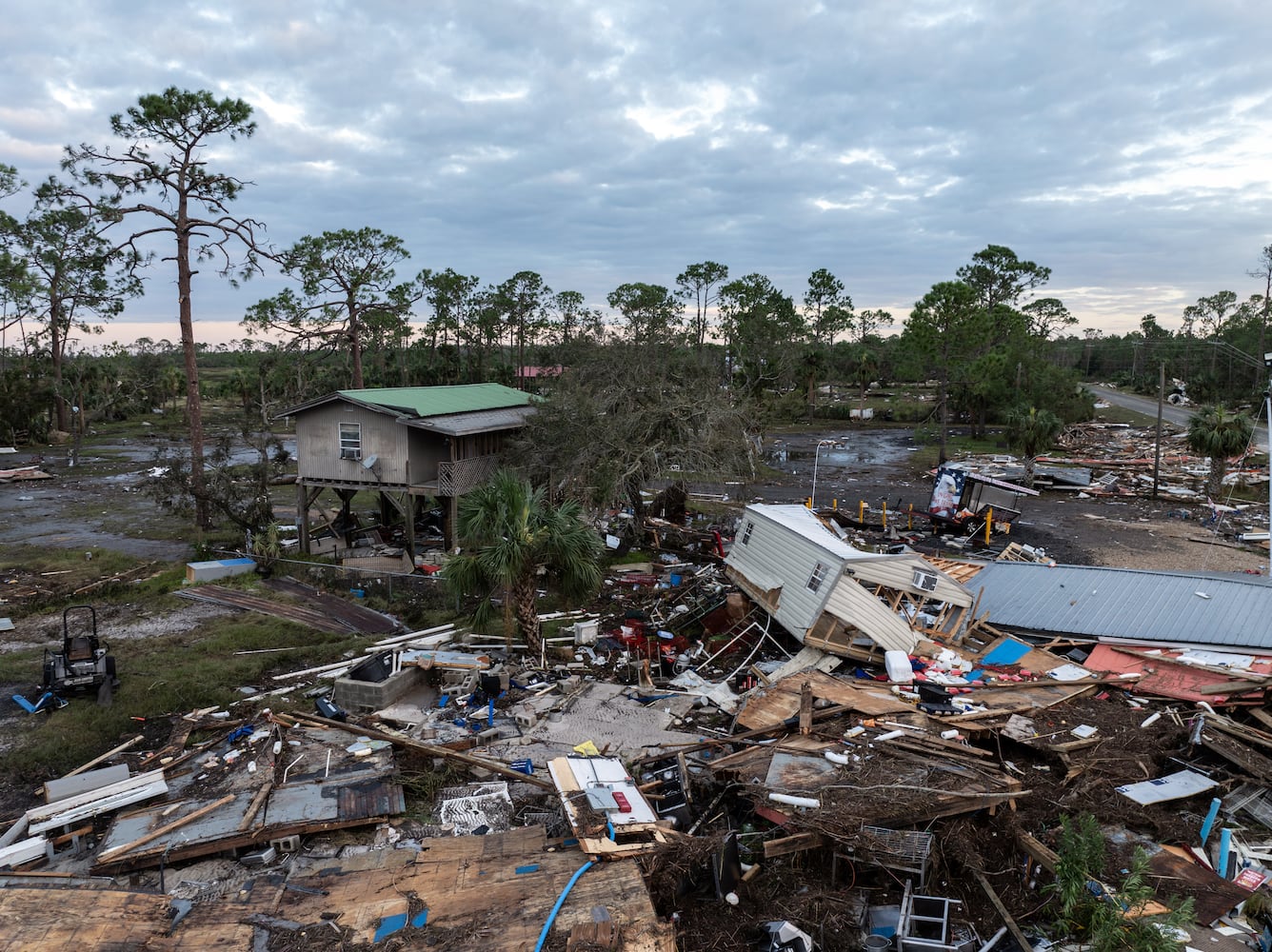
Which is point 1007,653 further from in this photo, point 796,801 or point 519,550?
point 519,550

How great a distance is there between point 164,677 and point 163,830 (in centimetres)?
586

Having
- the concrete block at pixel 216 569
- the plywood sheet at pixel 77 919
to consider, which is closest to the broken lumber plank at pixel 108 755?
the plywood sheet at pixel 77 919

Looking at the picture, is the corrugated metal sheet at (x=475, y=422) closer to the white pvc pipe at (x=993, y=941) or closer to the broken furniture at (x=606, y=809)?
the broken furniture at (x=606, y=809)

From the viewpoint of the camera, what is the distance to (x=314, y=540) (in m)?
23.5

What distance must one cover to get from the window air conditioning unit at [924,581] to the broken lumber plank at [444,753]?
7961 millimetres

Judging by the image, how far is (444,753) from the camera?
948 centimetres

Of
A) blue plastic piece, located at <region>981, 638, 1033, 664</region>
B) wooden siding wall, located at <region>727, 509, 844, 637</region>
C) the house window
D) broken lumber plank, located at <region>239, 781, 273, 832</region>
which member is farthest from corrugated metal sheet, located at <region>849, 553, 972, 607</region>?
the house window

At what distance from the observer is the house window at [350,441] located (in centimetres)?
2195

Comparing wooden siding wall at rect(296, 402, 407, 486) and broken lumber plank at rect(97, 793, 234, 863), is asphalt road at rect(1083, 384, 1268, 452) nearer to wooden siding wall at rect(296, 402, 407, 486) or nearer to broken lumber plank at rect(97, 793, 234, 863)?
wooden siding wall at rect(296, 402, 407, 486)

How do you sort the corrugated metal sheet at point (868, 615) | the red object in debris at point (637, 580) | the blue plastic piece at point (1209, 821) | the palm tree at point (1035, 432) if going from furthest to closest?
1. the palm tree at point (1035, 432)
2. the red object in debris at point (637, 580)
3. the corrugated metal sheet at point (868, 615)
4. the blue plastic piece at point (1209, 821)

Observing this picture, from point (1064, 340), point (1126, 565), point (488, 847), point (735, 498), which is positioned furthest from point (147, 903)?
point (1064, 340)

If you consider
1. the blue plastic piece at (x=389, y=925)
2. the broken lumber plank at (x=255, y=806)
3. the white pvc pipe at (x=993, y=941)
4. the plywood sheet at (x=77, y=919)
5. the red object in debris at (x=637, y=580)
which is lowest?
the white pvc pipe at (x=993, y=941)

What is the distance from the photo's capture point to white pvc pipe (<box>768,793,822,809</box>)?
7.67 meters

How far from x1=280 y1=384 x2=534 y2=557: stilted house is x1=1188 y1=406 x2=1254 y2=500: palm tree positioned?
2601cm
